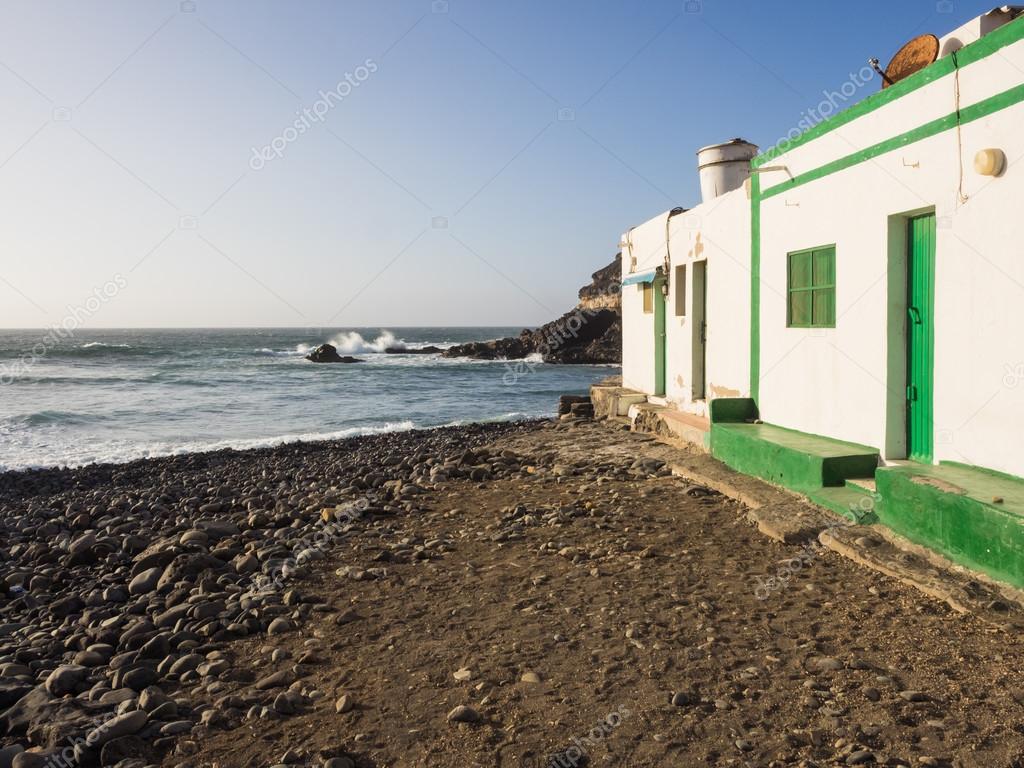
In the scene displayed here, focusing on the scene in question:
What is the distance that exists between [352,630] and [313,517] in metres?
3.41

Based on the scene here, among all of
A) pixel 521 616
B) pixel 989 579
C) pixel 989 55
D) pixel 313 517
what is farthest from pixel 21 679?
pixel 989 55

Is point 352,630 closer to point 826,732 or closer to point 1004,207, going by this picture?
point 826,732

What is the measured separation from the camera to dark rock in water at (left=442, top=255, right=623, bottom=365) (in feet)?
179

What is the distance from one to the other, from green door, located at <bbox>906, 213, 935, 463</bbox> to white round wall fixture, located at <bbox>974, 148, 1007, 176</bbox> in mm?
892

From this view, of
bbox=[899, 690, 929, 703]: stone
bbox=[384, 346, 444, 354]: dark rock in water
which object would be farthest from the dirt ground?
bbox=[384, 346, 444, 354]: dark rock in water

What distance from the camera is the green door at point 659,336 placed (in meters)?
13.0

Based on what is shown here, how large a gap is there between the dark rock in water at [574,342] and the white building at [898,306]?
43.5m

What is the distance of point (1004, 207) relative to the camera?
17.1ft

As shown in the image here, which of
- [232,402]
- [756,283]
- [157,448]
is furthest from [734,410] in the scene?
[232,402]

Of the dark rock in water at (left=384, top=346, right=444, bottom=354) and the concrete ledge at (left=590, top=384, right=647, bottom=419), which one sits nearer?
the concrete ledge at (left=590, top=384, right=647, bottom=419)

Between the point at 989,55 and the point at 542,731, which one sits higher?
the point at 989,55

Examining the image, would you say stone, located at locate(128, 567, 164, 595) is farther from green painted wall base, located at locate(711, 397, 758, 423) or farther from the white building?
green painted wall base, located at locate(711, 397, 758, 423)

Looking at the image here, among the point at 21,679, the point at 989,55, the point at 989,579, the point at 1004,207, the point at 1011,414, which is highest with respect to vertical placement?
the point at 989,55

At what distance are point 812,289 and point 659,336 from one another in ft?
16.7
